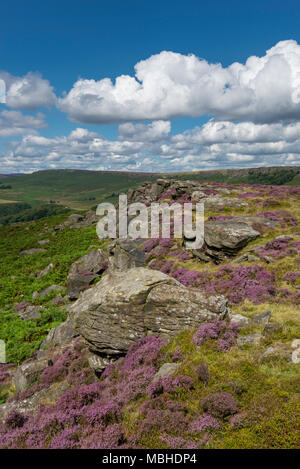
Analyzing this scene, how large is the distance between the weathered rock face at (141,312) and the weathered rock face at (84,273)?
13030 millimetres

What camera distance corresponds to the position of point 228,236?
2527 cm

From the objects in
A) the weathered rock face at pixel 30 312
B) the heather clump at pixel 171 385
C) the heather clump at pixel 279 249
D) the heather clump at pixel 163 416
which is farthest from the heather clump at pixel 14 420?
the heather clump at pixel 279 249

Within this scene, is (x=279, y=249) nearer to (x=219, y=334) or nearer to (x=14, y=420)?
(x=219, y=334)

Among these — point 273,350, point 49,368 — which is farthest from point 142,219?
point 273,350

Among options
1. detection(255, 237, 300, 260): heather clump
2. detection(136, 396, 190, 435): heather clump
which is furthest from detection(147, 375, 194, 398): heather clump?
detection(255, 237, 300, 260): heather clump

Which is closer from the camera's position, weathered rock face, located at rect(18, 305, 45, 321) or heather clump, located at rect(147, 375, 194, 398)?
heather clump, located at rect(147, 375, 194, 398)

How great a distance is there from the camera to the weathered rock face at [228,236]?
25.2 m

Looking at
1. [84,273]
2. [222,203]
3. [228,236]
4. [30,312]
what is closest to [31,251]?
[84,273]

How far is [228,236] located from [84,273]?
17616 millimetres

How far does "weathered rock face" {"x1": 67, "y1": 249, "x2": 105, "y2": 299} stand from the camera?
2662 cm

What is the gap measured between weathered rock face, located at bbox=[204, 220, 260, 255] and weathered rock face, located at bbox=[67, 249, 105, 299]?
1412cm

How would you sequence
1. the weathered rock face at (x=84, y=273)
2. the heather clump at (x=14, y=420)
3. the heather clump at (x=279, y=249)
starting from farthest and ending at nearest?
the weathered rock face at (x=84, y=273)
the heather clump at (x=279, y=249)
the heather clump at (x=14, y=420)

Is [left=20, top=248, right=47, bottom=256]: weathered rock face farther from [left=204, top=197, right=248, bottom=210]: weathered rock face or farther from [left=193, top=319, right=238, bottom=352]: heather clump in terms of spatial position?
[left=193, top=319, right=238, bottom=352]: heather clump

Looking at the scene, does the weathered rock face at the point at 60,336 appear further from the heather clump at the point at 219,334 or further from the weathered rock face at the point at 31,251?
the weathered rock face at the point at 31,251
